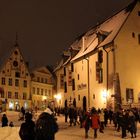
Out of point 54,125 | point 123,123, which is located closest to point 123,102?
point 123,123

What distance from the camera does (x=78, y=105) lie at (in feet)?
186

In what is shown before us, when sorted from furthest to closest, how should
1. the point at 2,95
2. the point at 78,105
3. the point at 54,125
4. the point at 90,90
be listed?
the point at 2,95, the point at 78,105, the point at 90,90, the point at 54,125

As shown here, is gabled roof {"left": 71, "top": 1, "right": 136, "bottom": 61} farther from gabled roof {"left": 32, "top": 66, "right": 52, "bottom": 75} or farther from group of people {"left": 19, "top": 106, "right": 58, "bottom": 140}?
group of people {"left": 19, "top": 106, "right": 58, "bottom": 140}

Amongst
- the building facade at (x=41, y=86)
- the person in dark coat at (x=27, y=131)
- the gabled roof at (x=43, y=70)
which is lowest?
the person in dark coat at (x=27, y=131)

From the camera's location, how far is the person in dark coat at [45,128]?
32.7 ft

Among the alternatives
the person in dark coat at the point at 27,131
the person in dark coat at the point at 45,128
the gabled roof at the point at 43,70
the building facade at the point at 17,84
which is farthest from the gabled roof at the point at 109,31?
the person in dark coat at the point at 45,128

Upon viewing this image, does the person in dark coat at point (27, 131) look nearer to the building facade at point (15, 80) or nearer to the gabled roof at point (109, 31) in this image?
the gabled roof at point (109, 31)

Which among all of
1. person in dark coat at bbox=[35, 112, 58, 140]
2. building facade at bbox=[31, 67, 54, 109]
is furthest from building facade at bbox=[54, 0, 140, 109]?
building facade at bbox=[31, 67, 54, 109]

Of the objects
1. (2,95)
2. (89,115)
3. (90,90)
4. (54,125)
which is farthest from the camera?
(2,95)

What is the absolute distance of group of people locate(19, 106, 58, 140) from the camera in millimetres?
9977

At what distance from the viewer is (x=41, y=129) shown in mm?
9977

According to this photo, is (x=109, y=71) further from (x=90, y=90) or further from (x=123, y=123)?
(x=123, y=123)

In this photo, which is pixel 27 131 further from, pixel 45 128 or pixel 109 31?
pixel 109 31

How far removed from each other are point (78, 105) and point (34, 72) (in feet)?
111
